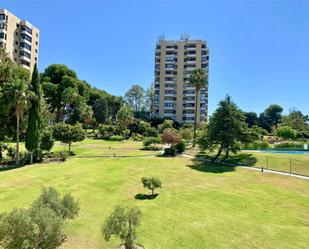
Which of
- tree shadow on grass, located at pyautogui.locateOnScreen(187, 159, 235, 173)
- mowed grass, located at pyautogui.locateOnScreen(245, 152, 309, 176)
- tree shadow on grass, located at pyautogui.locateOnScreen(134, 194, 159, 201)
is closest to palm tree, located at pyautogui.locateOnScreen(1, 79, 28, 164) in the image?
tree shadow on grass, located at pyautogui.locateOnScreen(134, 194, 159, 201)

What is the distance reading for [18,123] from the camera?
4109cm

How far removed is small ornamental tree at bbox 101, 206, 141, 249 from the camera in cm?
1483

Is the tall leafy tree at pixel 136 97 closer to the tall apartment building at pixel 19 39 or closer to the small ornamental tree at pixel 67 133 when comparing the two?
the tall apartment building at pixel 19 39

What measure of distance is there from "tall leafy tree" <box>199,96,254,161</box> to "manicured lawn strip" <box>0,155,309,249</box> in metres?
6.79

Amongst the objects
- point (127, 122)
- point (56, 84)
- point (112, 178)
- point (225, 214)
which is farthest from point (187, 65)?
point (225, 214)

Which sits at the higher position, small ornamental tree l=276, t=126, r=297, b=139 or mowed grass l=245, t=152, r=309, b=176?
small ornamental tree l=276, t=126, r=297, b=139

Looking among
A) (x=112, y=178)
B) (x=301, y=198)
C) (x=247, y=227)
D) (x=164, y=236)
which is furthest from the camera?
(x=112, y=178)

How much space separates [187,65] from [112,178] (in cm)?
8537

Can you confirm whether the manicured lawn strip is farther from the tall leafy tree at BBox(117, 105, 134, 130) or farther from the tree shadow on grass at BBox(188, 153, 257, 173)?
the tall leafy tree at BBox(117, 105, 134, 130)

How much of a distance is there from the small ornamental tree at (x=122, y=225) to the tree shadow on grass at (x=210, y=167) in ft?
81.1

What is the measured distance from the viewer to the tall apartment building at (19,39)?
276ft

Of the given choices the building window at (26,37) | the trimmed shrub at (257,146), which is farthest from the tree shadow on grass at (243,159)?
the building window at (26,37)

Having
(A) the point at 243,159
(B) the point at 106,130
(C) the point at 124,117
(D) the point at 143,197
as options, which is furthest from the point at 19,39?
(D) the point at 143,197

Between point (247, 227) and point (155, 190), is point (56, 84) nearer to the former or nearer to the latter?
point (155, 190)
